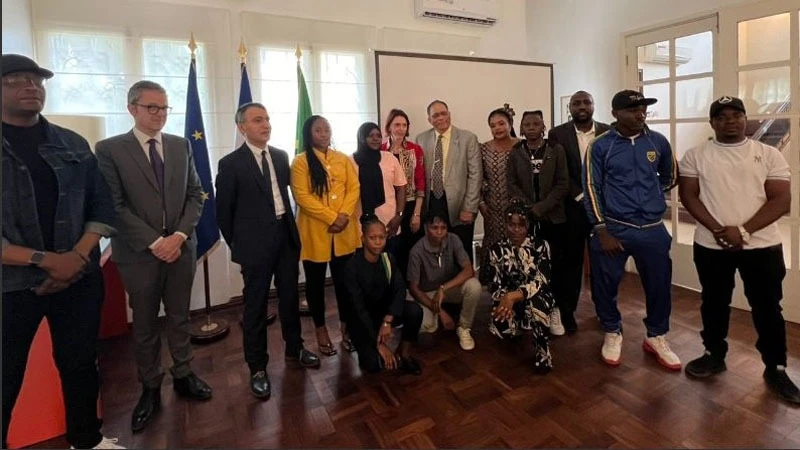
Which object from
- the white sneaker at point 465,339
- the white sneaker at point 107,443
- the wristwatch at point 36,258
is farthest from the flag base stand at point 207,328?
the white sneaker at point 465,339

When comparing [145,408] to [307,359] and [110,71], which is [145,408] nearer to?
[307,359]

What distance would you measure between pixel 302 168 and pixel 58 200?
113 centimetres

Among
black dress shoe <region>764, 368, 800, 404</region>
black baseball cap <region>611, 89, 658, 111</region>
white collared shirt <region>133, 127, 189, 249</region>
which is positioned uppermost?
black baseball cap <region>611, 89, 658, 111</region>

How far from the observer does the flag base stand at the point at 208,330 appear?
2.96m

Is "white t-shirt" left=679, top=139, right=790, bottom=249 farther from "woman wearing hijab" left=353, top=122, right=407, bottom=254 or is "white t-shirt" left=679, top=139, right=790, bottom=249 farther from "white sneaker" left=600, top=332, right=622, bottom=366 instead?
"woman wearing hijab" left=353, top=122, right=407, bottom=254

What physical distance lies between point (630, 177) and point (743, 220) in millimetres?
517

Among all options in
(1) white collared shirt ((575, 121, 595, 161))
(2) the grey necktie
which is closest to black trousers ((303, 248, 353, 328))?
(2) the grey necktie

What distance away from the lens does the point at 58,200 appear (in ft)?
5.15

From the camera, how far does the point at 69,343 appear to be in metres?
1.62

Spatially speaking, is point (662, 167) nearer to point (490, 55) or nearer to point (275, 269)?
point (275, 269)

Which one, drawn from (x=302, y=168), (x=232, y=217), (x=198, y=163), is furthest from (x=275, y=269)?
(x=198, y=163)

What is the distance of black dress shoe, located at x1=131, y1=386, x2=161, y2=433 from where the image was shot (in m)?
2.00

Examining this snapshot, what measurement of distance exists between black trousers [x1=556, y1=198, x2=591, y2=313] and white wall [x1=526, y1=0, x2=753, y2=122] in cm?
176

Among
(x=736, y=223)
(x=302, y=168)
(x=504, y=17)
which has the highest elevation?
(x=504, y=17)
